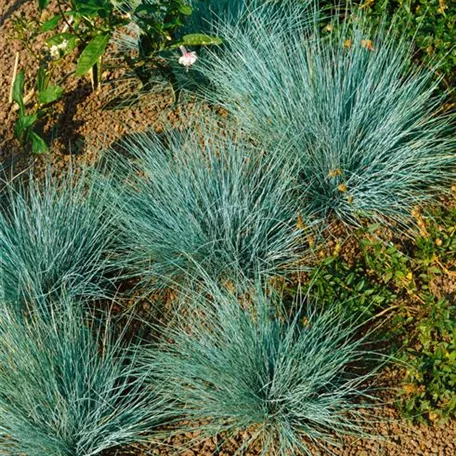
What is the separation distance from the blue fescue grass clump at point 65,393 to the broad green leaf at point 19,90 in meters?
1.24

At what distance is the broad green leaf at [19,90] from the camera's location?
4.58 metres

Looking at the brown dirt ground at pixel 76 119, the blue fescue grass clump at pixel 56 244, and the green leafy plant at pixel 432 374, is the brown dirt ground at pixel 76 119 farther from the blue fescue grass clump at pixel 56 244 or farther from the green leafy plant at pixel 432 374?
the green leafy plant at pixel 432 374

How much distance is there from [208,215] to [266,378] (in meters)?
0.85

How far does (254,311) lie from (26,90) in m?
2.02

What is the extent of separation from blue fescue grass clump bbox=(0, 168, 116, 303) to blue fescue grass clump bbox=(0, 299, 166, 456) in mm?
243

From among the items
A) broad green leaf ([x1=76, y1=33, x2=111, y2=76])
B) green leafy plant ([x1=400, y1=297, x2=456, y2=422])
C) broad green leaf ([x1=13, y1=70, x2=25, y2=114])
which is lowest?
green leafy plant ([x1=400, y1=297, x2=456, y2=422])

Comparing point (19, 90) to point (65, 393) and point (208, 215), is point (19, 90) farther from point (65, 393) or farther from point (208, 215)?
point (65, 393)

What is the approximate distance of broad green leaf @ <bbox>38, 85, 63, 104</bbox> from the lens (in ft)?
15.2

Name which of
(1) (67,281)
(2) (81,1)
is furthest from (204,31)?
(1) (67,281)

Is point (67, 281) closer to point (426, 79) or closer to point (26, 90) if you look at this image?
point (26, 90)

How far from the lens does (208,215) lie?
4090 mm

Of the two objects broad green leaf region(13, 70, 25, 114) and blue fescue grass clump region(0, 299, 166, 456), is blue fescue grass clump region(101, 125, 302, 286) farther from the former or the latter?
broad green leaf region(13, 70, 25, 114)

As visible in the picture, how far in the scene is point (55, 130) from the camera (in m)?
4.82

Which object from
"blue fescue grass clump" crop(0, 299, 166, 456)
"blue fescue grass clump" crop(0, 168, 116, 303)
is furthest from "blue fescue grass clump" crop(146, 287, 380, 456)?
"blue fescue grass clump" crop(0, 168, 116, 303)
